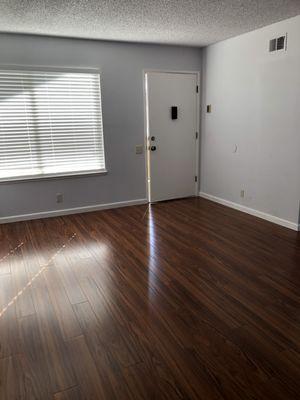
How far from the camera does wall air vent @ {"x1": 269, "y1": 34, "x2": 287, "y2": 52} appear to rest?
370 cm

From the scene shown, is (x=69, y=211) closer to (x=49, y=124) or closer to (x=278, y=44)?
(x=49, y=124)

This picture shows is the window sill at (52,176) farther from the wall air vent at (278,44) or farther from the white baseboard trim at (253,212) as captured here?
the wall air vent at (278,44)

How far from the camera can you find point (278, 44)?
12.4 ft

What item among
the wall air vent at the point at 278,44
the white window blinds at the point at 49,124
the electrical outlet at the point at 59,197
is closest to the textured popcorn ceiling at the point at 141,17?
the wall air vent at the point at 278,44

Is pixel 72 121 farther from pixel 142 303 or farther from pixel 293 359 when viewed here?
pixel 293 359

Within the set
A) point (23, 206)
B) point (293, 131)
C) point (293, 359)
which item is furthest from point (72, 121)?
point (293, 359)

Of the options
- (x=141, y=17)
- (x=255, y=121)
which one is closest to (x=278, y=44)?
(x=255, y=121)

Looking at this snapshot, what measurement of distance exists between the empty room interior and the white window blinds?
0.7 inches

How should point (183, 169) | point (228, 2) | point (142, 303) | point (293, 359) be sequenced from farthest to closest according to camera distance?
point (183, 169)
point (228, 2)
point (142, 303)
point (293, 359)

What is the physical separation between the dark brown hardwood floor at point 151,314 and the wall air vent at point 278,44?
7.57 ft

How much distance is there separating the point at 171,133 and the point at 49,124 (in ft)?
6.72

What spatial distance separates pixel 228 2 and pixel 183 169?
292cm

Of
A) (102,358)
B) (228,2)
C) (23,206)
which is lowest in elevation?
(102,358)

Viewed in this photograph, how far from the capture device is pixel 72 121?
4.54 m
